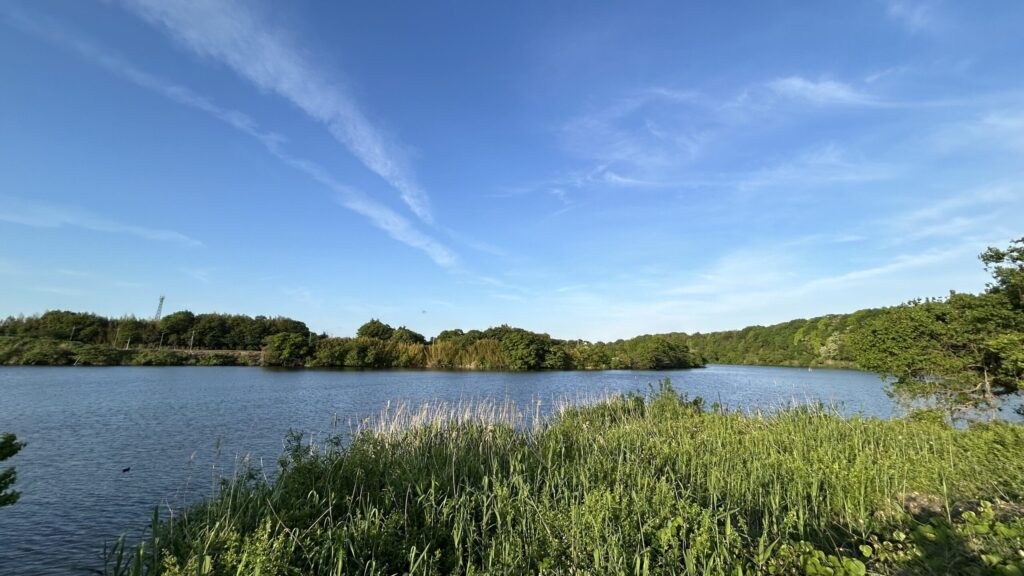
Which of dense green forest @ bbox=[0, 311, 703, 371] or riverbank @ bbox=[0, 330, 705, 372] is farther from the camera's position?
dense green forest @ bbox=[0, 311, 703, 371]

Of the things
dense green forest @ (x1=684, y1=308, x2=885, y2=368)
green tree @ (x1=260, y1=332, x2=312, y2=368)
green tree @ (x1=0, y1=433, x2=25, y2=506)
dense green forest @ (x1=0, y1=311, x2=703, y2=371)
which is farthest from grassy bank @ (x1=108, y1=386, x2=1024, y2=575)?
dense green forest @ (x1=684, y1=308, x2=885, y2=368)

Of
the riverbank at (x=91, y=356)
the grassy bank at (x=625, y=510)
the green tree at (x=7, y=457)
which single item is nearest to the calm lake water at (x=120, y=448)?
the grassy bank at (x=625, y=510)

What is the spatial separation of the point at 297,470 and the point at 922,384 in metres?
15.8

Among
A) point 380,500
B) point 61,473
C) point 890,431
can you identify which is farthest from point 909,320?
point 61,473

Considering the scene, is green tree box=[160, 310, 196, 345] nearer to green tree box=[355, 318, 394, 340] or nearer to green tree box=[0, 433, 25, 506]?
green tree box=[355, 318, 394, 340]

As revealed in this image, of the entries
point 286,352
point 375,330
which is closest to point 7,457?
point 286,352

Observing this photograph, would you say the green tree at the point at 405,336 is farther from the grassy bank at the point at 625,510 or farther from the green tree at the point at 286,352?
the grassy bank at the point at 625,510

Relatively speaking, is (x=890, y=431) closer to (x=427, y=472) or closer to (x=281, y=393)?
(x=427, y=472)

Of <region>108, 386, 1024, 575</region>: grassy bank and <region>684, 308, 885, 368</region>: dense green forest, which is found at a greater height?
<region>684, 308, 885, 368</region>: dense green forest

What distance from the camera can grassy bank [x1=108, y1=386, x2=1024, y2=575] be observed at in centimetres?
377

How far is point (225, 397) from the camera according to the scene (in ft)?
76.8

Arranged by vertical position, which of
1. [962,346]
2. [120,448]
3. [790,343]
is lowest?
[120,448]

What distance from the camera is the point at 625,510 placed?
477 cm

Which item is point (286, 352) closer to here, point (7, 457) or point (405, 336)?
point (405, 336)
